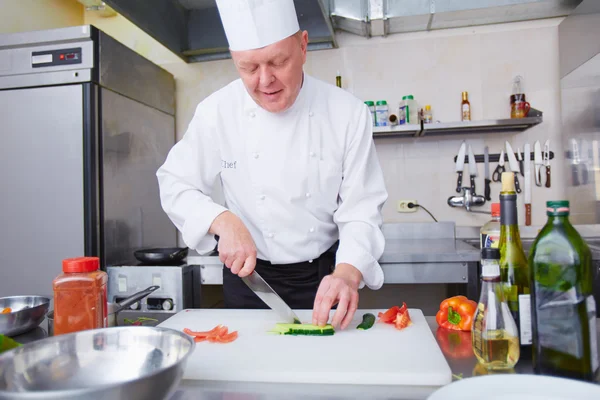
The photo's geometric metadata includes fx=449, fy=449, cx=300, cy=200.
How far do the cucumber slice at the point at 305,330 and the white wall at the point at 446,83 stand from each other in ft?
5.98

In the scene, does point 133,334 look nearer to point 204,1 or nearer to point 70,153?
point 70,153

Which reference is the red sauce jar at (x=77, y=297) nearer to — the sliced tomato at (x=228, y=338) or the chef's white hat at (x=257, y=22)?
the sliced tomato at (x=228, y=338)

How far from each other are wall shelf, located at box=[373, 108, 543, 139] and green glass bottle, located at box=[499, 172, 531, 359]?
1671 millimetres

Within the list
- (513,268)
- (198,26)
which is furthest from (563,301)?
(198,26)

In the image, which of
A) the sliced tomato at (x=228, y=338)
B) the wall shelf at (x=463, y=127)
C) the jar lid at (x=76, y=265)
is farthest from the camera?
the wall shelf at (x=463, y=127)

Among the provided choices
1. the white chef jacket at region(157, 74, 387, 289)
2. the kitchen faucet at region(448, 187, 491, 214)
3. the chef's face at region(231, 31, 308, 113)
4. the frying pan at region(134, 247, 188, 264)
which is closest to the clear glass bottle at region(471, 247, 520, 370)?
the white chef jacket at region(157, 74, 387, 289)

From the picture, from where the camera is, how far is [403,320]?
94cm

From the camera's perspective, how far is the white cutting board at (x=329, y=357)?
712 mm

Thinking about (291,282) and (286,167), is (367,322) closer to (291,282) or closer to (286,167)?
(291,282)

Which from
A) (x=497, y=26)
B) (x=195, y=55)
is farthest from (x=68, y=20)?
(x=497, y=26)

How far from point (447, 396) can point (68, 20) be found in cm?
312

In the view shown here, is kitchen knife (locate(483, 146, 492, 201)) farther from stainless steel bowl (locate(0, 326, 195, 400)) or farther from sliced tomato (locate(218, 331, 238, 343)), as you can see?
stainless steel bowl (locate(0, 326, 195, 400))

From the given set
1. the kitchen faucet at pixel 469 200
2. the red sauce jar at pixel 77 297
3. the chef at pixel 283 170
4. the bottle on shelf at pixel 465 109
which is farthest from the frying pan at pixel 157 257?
the bottle on shelf at pixel 465 109

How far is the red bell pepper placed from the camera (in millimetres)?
917
